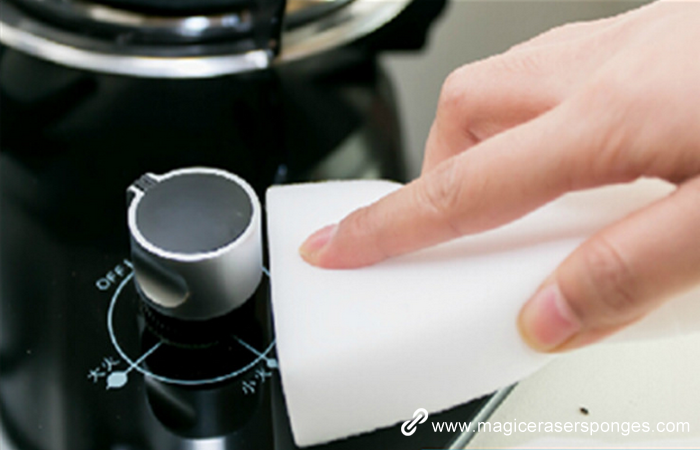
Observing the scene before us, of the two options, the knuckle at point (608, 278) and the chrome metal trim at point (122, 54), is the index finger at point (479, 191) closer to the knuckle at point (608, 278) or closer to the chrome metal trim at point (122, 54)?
the knuckle at point (608, 278)

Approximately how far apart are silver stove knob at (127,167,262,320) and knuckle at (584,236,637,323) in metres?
0.18

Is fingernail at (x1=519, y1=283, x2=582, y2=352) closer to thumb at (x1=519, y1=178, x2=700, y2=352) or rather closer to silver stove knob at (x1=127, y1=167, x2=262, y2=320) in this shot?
thumb at (x1=519, y1=178, x2=700, y2=352)

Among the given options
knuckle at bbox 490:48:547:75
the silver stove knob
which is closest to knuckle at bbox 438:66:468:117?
knuckle at bbox 490:48:547:75

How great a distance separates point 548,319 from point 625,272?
0.04m

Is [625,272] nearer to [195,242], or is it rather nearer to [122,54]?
[195,242]

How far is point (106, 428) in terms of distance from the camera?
424mm

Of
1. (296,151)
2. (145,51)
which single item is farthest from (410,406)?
(145,51)

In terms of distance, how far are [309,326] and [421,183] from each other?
9cm

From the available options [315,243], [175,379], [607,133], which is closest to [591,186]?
[607,133]

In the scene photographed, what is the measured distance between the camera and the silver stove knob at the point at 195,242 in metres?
0.41

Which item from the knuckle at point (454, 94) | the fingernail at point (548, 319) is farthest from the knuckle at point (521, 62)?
the fingernail at point (548, 319)

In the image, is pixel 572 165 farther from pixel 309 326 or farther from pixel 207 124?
pixel 207 124

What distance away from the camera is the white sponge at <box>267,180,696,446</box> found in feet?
1.21

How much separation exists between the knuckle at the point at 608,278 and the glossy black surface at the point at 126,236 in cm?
12
